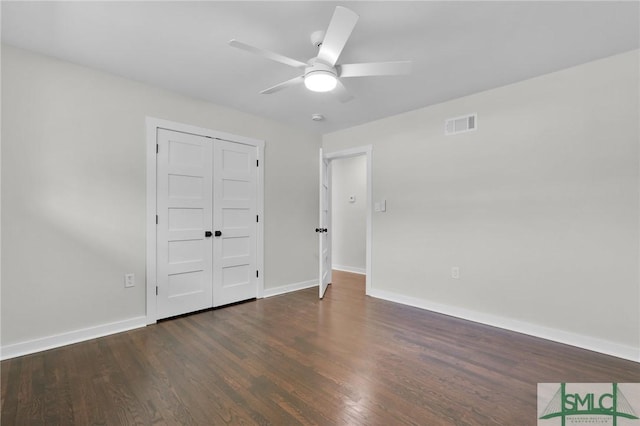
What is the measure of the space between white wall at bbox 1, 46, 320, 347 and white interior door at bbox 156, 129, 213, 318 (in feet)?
0.63

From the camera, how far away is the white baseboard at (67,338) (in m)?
2.36

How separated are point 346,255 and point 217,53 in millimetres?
4571

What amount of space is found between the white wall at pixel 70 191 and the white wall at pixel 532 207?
3.00 metres

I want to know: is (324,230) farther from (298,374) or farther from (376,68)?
(376,68)

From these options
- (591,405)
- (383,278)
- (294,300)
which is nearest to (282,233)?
(294,300)

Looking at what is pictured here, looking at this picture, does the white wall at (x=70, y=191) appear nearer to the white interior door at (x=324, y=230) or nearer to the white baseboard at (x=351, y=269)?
the white interior door at (x=324, y=230)

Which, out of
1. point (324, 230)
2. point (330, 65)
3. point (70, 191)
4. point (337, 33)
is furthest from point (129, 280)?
point (337, 33)

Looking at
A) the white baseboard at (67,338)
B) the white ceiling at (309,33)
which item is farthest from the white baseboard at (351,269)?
the white baseboard at (67,338)

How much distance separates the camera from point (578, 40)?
7.39 feet

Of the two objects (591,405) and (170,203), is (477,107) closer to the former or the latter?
(591,405)

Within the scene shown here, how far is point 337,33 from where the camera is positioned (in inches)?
69.0

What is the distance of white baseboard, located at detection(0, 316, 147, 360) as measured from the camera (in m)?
2.36

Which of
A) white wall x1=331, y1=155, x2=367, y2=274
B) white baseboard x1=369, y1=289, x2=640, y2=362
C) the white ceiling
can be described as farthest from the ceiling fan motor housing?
white wall x1=331, y1=155, x2=367, y2=274

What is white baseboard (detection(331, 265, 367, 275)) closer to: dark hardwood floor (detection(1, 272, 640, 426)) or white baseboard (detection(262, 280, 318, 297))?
white baseboard (detection(262, 280, 318, 297))
